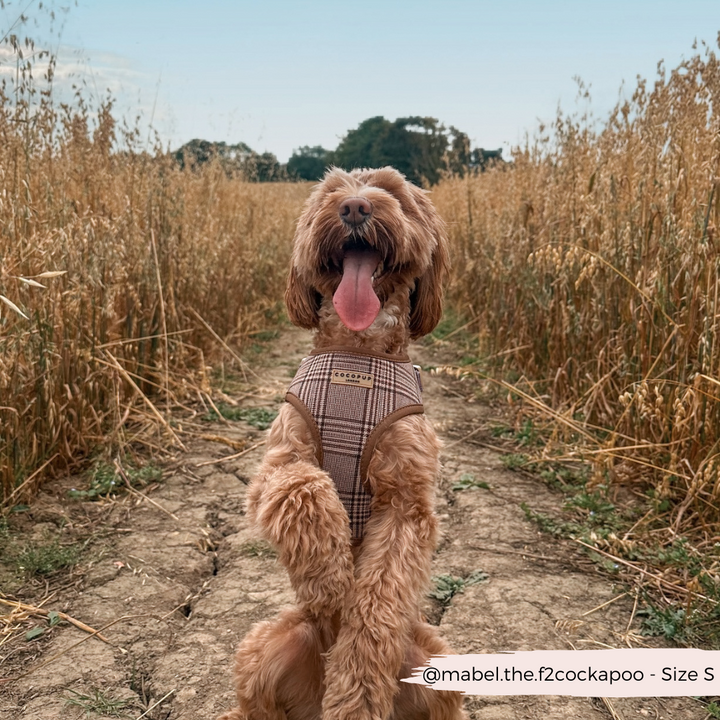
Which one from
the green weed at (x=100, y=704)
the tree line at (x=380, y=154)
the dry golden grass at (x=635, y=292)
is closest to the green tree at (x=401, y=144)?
the tree line at (x=380, y=154)

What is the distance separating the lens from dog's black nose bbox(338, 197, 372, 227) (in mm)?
1951

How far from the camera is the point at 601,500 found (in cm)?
344

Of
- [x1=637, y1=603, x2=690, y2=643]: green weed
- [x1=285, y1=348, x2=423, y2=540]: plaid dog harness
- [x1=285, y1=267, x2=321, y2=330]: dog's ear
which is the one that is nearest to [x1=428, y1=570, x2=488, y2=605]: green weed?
[x1=637, y1=603, x2=690, y2=643]: green weed

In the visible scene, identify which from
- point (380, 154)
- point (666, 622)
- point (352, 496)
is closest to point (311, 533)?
point (352, 496)

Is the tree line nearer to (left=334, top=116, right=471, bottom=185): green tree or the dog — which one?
(left=334, top=116, right=471, bottom=185): green tree

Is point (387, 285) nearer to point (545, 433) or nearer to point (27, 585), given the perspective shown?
point (27, 585)

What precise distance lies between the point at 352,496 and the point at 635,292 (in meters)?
2.67

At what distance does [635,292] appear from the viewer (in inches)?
150

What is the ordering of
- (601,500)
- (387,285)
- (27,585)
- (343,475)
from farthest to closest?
(601,500)
(27,585)
(387,285)
(343,475)

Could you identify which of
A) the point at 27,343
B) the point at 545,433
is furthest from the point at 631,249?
the point at 27,343

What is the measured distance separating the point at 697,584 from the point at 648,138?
2626 millimetres

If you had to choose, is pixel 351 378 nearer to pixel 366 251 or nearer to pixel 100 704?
pixel 366 251

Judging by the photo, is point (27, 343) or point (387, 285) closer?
point (387, 285)

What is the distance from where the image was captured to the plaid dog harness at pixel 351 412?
6.19 ft
